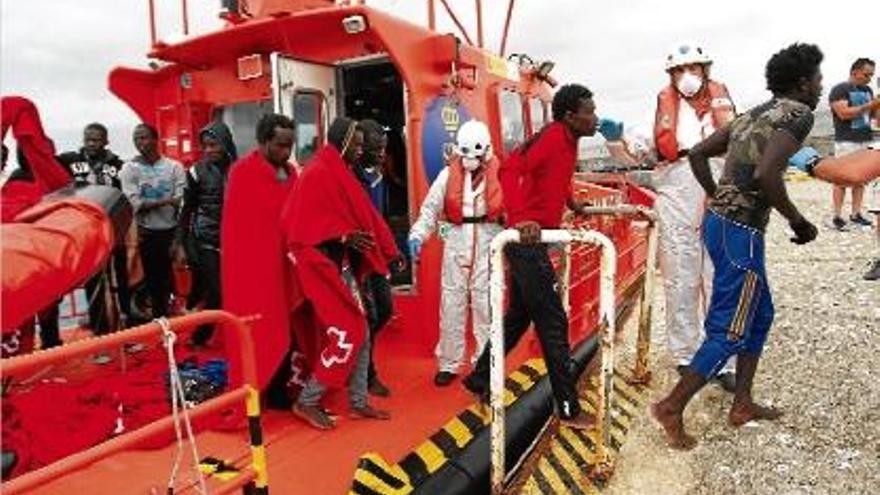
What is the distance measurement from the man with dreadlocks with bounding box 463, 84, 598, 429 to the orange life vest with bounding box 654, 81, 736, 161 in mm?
914

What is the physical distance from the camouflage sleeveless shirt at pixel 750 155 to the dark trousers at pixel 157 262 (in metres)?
3.98

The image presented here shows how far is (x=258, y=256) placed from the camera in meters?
3.94

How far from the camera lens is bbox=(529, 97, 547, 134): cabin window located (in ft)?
24.0

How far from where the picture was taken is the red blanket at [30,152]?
247cm

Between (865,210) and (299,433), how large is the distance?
10.3 meters

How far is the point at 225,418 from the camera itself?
400cm

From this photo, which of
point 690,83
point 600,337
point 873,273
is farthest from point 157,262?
point 873,273

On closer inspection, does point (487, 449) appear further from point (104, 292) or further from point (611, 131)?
point (611, 131)

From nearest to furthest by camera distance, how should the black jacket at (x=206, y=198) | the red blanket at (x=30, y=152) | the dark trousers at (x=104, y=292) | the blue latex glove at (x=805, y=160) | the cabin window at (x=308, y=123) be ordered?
the red blanket at (x=30, y=152)
the blue latex glove at (x=805, y=160)
the black jacket at (x=206, y=198)
the cabin window at (x=308, y=123)
the dark trousers at (x=104, y=292)

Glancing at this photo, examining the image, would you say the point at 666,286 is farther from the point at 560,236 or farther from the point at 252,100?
the point at 252,100

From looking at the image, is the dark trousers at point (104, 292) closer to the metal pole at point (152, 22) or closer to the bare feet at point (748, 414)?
the metal pole at point (152, 22)

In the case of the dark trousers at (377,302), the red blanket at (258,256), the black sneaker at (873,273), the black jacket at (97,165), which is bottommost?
the black sneaker at (873,273)

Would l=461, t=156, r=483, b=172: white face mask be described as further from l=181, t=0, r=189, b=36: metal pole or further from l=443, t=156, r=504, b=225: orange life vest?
l=181, t=0, r=189, b=36: metal pole

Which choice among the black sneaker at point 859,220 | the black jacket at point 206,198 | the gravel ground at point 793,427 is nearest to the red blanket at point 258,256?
the black jacket at point 206,198
